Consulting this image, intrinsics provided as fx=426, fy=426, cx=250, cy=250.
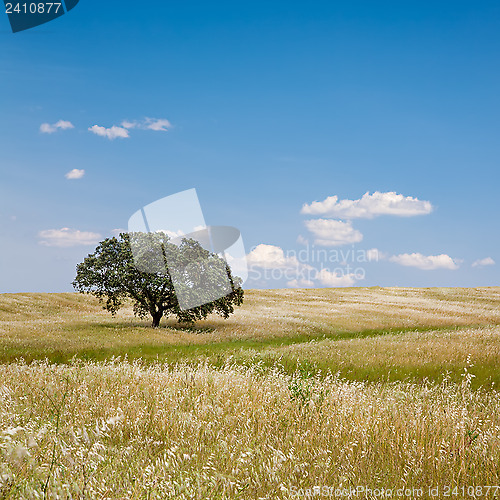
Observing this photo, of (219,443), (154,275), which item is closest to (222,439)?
(219,443)

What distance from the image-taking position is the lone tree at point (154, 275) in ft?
100

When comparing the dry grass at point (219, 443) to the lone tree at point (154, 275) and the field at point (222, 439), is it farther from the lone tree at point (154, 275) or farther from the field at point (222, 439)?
the lone tree at point (154, 275)

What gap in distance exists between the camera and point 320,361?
1642cm

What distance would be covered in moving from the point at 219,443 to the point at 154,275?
87.7 feet

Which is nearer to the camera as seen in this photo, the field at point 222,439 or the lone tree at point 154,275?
the field at point 222,439

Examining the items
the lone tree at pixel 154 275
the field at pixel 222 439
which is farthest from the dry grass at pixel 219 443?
the lone tree at pixel 154 275

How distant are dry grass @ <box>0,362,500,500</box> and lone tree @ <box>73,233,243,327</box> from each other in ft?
76.4

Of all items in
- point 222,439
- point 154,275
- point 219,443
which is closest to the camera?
point 219,443

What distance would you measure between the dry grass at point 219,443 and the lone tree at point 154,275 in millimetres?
23275

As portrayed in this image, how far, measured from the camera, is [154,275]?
1203 inches

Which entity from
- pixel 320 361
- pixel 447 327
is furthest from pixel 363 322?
pixel 320 361

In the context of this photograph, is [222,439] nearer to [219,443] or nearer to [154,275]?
[219,443]

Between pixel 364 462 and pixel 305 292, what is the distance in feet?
215

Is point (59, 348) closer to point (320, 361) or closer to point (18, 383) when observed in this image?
point (320, 361)
